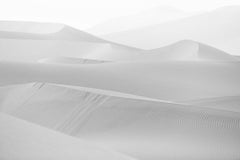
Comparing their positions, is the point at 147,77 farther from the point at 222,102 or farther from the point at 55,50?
the point at 55,50

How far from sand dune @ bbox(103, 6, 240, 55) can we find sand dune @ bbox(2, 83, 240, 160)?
2.65ft

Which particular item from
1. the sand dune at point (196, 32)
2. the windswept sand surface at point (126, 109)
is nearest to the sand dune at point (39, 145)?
the windswept sand surface at point (126, 109)

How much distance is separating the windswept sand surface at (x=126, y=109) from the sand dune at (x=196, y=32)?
19.4 inches

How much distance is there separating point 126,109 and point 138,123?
0.04 meters

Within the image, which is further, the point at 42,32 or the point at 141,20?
the point at 141,20

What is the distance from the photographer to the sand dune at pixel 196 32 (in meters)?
1.53

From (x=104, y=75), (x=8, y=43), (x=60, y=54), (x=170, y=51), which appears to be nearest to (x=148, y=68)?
(x=104, y=75)

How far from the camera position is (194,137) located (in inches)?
23.1

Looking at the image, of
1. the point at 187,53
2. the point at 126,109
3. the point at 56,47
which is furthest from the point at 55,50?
the point at 126,109

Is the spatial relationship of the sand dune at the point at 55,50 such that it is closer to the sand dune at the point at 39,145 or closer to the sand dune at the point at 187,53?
the sand dune at the point at 187,53

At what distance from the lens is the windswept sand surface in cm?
48

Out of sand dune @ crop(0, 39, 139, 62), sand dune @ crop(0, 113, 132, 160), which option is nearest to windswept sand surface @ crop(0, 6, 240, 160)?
sand dune @ crop(0, 113, 132, 160)

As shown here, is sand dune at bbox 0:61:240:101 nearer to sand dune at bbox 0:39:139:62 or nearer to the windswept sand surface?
the windswept sand surface

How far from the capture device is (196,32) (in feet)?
5.50
